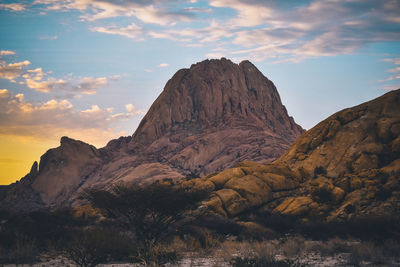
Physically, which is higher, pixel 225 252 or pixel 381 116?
pixel 381 116

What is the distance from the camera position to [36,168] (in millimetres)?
177000

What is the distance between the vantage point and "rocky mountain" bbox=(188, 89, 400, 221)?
130 ft

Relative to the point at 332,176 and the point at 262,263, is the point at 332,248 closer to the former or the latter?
the point at 262,263

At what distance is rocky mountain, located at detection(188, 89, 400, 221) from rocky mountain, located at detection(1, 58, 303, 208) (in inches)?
3567

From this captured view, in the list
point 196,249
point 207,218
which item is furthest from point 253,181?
point 196,249

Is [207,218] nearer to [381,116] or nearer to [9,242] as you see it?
[9,242]

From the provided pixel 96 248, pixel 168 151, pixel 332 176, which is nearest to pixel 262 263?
pixel 96 248

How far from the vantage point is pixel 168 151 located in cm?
17625

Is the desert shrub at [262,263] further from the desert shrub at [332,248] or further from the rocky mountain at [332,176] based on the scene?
the rocky mountain at [332,176]

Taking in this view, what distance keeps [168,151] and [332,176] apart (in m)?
133

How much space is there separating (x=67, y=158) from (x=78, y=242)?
532ft

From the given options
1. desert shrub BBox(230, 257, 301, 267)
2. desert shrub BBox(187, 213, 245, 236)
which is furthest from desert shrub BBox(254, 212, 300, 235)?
desert shrub BBox(230, 257, 301, 267)

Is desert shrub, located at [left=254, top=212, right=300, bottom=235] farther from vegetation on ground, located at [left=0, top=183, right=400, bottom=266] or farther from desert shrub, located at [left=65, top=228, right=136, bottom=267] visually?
desert shrub, located at [left=65, top=228, right=136, bottom=267]

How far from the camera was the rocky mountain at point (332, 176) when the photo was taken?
39562mm
